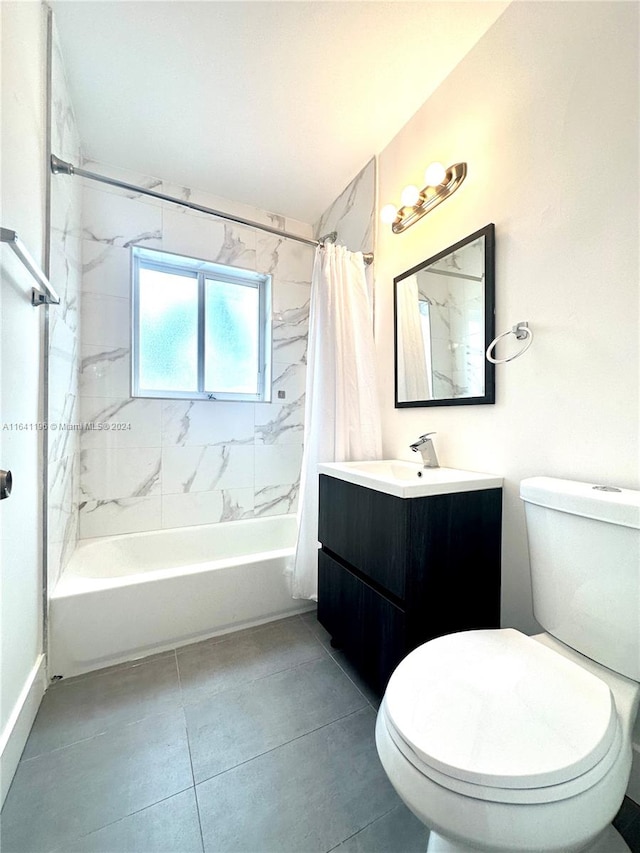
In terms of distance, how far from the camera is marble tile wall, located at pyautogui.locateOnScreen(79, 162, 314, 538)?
1.99m

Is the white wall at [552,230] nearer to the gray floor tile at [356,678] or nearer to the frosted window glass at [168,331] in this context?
the gray floor tile at [356,678]

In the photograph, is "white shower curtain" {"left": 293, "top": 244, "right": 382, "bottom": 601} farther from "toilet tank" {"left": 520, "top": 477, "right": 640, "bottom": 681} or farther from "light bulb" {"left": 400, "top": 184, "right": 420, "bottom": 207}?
"toilet tank" {"left": 520, "top": 477, "right": 640, "bottom": 681}

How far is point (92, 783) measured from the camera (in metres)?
0.97

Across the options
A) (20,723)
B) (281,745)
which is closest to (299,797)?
(281,745)

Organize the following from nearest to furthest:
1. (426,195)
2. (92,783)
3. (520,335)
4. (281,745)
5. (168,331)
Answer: (92,783)
(281,745)
(520,335)
(426,195)
(168,331)

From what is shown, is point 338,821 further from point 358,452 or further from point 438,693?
point 358,452

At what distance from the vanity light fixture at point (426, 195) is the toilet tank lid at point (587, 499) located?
128 cm

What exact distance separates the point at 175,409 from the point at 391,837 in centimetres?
208

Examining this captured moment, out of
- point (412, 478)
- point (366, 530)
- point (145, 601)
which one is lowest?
point (145, 601)

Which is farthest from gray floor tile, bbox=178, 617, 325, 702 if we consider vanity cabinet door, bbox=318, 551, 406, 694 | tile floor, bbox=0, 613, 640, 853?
vanity cabinet door, bbox=318, 551, 406, 694

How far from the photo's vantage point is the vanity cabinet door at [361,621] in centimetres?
114

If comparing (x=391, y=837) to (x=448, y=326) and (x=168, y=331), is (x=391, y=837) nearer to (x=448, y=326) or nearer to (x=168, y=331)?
(x=448, y=326)

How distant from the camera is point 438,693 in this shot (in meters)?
0.71

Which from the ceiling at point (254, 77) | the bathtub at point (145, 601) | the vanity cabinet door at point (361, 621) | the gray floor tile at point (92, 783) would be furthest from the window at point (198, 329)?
the gray floor tile at point (92, 783)
